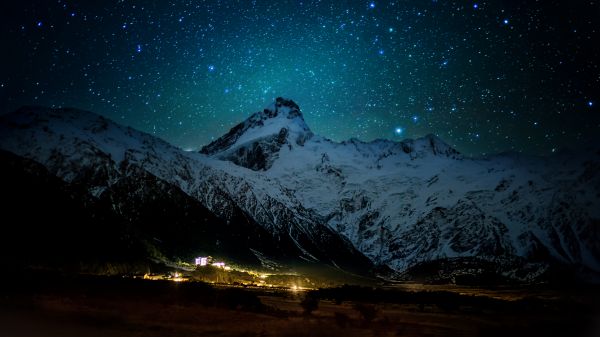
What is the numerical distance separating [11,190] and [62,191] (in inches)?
860

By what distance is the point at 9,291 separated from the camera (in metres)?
57.4

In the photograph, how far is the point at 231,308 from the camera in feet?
199

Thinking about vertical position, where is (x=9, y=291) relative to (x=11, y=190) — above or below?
below

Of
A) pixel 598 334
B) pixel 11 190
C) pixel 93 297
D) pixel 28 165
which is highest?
pixel 28 165

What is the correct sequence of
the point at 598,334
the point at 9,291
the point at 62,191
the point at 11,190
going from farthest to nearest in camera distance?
the point at 62,191 → the point at 11,190 → the point at 598,334 → the point at 9,291

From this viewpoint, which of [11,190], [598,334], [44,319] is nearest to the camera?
[44,319]

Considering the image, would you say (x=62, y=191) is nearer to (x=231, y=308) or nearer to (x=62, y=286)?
(x=62, y=286)

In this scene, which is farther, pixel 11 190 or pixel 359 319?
Result: pixel 11 190

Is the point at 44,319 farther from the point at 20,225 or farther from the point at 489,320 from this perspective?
the point at 20,225

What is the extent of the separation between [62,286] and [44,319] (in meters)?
34.6


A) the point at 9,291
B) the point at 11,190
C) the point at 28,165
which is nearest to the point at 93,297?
the point at 9,291

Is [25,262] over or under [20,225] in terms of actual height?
under

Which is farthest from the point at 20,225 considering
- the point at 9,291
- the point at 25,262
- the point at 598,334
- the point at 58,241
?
the point at 598,334

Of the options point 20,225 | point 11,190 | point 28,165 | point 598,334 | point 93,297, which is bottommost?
point 598,334
